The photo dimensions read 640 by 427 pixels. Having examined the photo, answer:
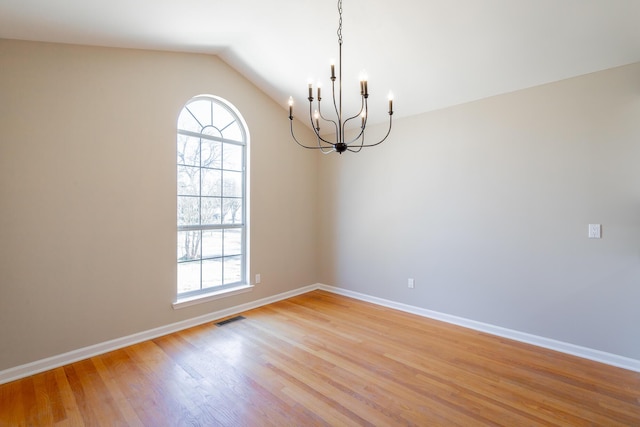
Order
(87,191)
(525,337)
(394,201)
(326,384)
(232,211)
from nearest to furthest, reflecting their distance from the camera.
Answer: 1. (326,384)
2. (87,191)
3. (525,337)
4. (232,211)
5. (394,201)

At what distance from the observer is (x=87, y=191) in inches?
102

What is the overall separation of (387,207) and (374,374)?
2148mm

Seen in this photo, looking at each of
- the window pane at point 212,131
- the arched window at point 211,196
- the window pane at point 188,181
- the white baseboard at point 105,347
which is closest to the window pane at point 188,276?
the arched window at point 211,196

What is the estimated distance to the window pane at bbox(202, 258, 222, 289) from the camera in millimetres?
3510

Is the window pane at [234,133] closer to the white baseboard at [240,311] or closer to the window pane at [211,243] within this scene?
the window pane at [211,243]

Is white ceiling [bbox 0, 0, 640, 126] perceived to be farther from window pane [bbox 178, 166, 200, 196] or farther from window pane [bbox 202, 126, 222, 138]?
window pane [bbox 178, 166, 200, 196]

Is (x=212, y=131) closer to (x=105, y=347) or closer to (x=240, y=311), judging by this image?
(x=240, y=311)

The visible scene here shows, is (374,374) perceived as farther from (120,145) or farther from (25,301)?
(120,145)

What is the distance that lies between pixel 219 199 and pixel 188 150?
0.66 m

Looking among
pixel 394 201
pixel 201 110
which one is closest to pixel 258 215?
pixel 201 110

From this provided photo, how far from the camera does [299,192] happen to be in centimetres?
450

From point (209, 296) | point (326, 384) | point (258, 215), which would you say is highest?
point (258, 215)

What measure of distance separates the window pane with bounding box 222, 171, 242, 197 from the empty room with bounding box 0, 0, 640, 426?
3 cm

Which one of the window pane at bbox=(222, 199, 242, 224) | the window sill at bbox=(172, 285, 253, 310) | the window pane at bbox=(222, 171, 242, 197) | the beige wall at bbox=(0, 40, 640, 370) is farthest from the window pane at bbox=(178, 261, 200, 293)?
the window pane at bbox=(222, 171, 242, 197)
